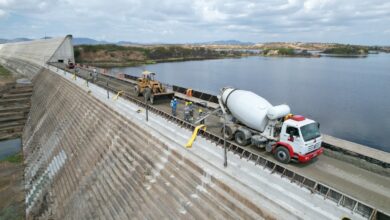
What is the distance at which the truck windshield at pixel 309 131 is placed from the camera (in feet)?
42.3

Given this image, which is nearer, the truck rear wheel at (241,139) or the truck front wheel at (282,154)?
the truck front wheel at (282,154)

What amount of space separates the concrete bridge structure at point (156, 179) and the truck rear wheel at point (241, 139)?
4.21 ft

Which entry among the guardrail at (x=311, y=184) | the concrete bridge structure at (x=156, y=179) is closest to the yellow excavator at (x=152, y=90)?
the concrete bridge structure at (x=156, y=179)

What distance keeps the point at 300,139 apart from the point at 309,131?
0.80 m

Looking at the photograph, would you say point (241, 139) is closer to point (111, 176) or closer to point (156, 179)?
point (156, 179)

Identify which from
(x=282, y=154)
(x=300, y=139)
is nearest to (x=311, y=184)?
(x=300, y=139)

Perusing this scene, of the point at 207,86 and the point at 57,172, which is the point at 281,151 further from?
the point at 207,86

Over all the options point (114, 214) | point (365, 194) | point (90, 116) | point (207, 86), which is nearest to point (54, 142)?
point (90, 116)

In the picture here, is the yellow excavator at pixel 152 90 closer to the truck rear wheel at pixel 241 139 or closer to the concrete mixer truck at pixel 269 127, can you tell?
the concrete mixer truck at pixel 269 127

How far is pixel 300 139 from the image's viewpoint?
41.8 feet

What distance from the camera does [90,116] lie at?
1058 inches

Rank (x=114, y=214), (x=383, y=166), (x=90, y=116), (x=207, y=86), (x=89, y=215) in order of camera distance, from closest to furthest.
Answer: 1. (x=383, y=166)
2. (x=114, y=214)
3. (x=89, y=215)
4. (x=90, y=116)
5. (x=207, y=86)

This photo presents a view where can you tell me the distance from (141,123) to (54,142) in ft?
45.3

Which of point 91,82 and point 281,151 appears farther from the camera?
point 91,82
